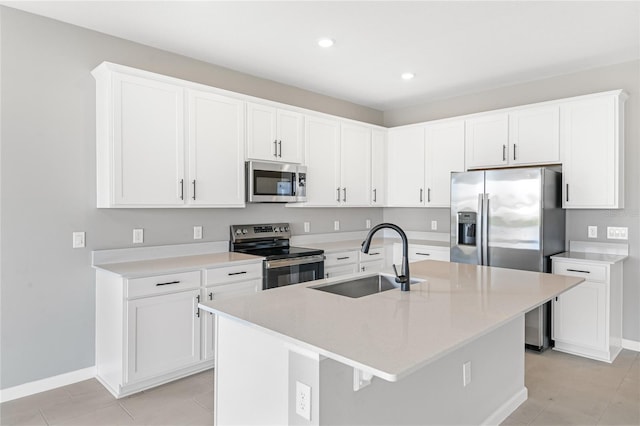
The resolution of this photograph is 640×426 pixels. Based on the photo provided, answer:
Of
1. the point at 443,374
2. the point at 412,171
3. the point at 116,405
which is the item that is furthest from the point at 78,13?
the point at 412,171

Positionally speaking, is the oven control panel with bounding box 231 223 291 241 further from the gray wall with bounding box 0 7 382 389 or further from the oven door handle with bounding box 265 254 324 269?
the gray wall with bounding box 0 7 382 389

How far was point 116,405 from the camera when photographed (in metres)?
2.71

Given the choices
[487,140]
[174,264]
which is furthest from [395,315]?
[487,140]

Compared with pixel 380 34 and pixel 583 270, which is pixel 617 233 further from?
pixel 380 34

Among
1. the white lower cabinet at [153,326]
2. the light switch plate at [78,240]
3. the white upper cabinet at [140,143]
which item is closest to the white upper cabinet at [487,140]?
the white lower cabinet at [153,326]

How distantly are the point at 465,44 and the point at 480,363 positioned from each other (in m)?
2.55

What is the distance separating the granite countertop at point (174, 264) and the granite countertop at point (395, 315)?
120cm

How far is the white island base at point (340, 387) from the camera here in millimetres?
1493

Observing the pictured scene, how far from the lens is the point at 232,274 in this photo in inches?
132

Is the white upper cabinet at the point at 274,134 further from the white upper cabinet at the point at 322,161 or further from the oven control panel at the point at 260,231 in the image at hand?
the oven control panel at the point at 260,231

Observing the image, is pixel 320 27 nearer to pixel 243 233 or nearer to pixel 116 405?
pixel 243 233

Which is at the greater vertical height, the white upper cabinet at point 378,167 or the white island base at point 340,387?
the white upper cabinet at point 378,167

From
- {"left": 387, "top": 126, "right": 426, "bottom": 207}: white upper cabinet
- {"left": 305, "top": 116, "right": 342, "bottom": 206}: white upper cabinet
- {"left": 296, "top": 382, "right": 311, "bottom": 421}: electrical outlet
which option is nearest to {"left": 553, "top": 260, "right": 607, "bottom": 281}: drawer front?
{"left": 387, "top": 126, "right": 426, "bottom": 207}: white upper cabinet

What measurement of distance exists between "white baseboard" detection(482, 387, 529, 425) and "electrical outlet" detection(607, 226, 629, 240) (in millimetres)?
2014
